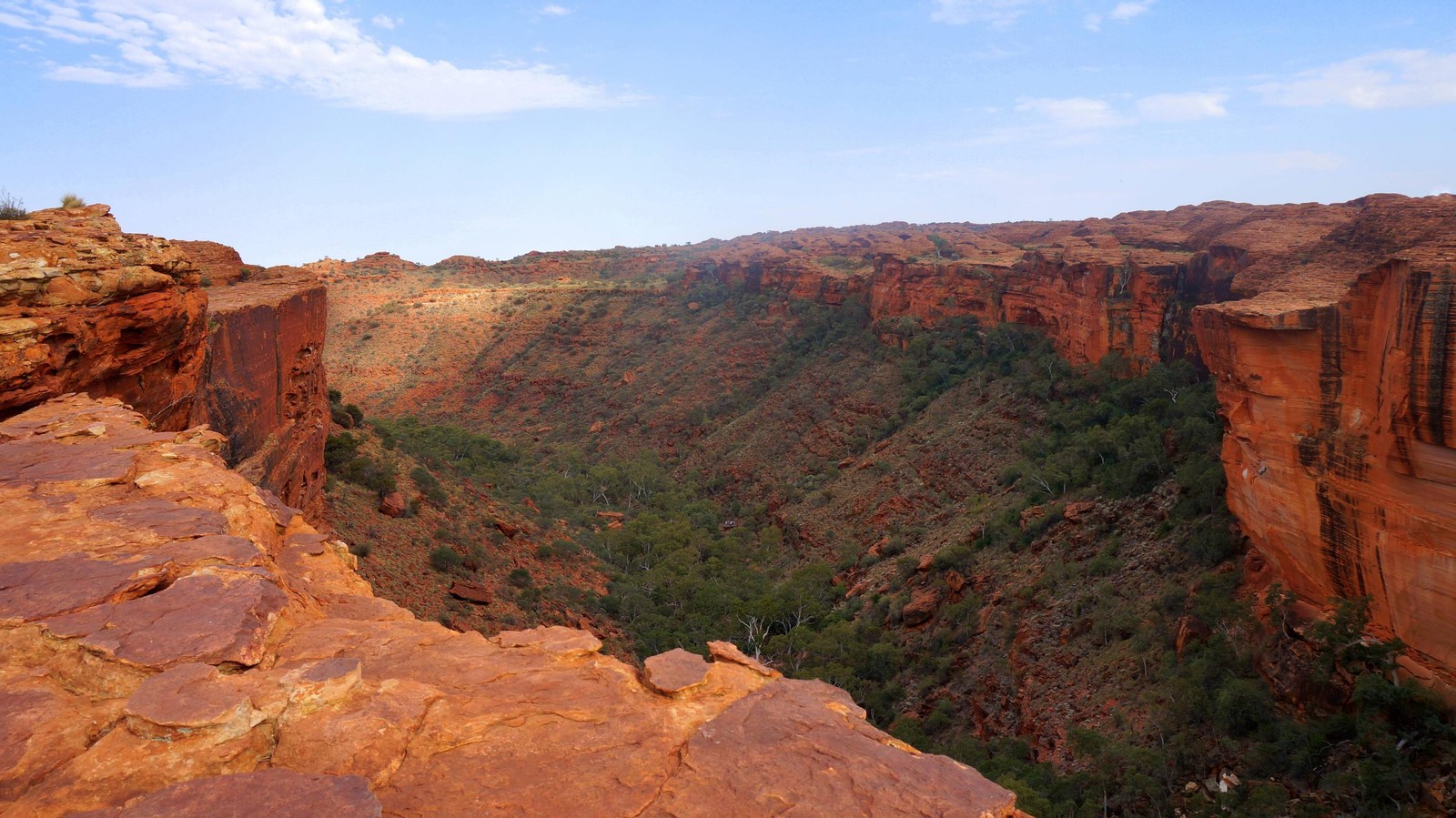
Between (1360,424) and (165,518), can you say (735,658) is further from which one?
(1360,424)

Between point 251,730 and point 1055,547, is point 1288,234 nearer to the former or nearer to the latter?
point 1055,547

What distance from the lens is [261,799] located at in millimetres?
3543

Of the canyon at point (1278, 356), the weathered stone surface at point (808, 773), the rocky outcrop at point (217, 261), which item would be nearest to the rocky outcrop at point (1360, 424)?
the canyon at point (1278, 356)

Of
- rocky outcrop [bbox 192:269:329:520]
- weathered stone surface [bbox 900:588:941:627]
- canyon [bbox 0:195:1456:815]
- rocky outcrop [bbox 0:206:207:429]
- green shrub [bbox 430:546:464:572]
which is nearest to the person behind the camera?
canyon [bbox 0:195:1456:815]

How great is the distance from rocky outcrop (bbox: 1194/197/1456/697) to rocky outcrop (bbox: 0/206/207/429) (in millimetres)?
18990

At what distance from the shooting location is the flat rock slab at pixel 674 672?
5258 mm

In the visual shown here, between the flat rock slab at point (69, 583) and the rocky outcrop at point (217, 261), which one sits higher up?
the rocky outcrop at point (217, 261)

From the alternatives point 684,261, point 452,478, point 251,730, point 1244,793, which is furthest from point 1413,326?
point 684,261

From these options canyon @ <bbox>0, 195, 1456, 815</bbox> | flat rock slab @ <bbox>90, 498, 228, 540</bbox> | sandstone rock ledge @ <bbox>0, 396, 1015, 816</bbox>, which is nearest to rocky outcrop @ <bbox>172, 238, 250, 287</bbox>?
canyon @ <bbox>0, 195, 1456, 815</bbox>

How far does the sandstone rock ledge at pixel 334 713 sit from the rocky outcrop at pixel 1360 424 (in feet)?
40.8

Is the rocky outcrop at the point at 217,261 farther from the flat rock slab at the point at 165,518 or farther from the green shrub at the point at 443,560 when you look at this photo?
the flat rock slab at the point at 165,518

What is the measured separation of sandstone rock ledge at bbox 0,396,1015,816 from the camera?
3.79 meters

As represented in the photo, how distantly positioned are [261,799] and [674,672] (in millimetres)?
2609

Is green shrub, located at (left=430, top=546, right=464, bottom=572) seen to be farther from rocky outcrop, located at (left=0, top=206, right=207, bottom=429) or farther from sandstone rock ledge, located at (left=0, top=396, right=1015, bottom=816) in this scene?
sandstone rock ledge, located at (left=0, top=396, right=1015, bottom=816)
